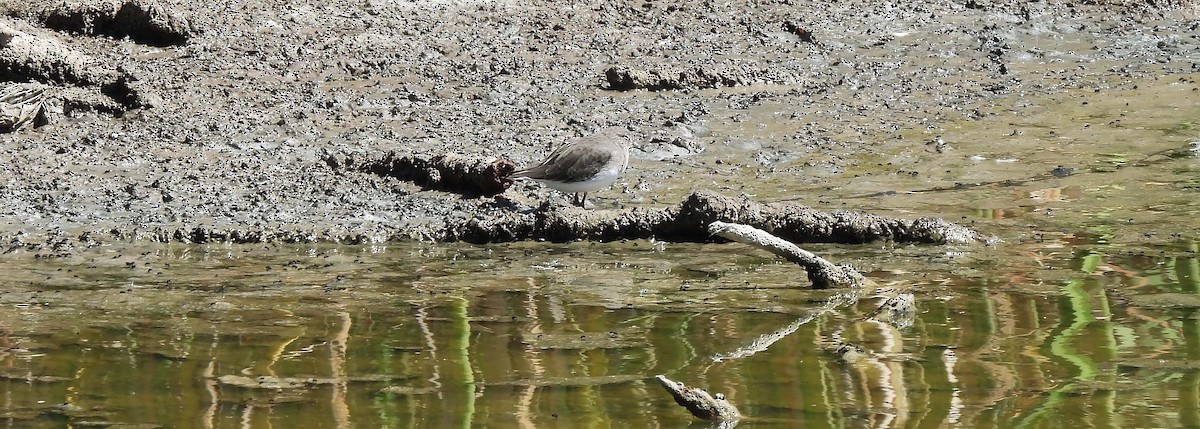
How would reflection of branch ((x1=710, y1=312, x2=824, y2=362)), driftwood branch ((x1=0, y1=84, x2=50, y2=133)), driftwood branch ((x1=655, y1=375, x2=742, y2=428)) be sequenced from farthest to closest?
driftwood branch ((x1=0, y1=84, x2=50, y2=133))
reflection of branch ((x1=710, y1=312, x2=824, y2=362))
driftwood branch ((x1=655, y1=375, x2=742, y2=428))

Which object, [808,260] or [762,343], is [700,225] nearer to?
[808,260]

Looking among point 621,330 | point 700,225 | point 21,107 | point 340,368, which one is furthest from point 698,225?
point 21,107

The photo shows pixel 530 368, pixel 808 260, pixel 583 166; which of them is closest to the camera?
pixel 530 368

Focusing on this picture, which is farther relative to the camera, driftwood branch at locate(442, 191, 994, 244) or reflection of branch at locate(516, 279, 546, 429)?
driftwood branch at locate(442, 191, 994, 244)

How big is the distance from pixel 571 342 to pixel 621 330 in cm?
23

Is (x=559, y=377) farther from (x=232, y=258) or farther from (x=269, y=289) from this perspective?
(x=232, y=258)

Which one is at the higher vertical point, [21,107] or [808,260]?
[21,107]

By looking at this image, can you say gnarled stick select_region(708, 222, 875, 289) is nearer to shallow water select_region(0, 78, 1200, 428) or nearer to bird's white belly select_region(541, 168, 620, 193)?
shallow water select_region(0, 78, 1200, 428)

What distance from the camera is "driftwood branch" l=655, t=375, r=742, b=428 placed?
363 centimetres

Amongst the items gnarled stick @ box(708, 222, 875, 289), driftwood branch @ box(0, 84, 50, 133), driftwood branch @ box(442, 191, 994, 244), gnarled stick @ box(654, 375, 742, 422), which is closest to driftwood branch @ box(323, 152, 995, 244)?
driftwood branch @ box(442, 191, 994, 244)

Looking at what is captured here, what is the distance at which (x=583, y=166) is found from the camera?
7145 mm

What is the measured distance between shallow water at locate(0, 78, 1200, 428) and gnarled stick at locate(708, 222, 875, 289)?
10 centimetres

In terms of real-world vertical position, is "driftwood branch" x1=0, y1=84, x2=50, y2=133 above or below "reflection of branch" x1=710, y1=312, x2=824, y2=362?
above

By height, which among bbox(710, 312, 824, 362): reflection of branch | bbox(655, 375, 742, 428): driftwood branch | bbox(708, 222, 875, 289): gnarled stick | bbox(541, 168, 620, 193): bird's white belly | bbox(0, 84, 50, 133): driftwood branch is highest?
bbox(0, 84, 50, 133): driftwood branch
